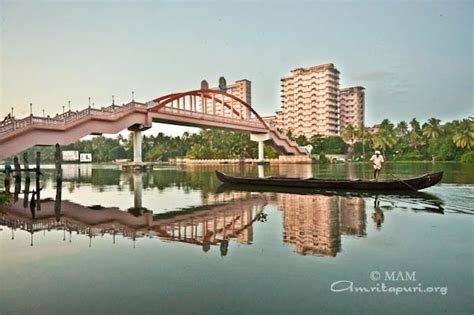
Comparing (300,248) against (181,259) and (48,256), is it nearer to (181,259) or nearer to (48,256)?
(181,259)

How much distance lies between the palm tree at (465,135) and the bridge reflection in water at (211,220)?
2081 inches

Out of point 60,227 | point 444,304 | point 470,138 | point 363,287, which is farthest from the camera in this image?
point 470,138

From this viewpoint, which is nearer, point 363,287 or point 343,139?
point 363,287

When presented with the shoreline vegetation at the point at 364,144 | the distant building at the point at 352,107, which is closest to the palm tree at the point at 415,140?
the shoreline vegetation at the point at 364,144

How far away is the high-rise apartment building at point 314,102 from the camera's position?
10031 centimetres

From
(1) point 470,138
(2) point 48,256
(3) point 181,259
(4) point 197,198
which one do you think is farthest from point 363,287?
(1) point 470,138

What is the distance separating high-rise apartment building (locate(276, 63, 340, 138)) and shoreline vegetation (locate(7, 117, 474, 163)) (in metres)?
19.4

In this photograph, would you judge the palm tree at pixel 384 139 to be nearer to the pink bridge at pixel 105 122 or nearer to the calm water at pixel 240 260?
the pink bridge at pixel 105 122

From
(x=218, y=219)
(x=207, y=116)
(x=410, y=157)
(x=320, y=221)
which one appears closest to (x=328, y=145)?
(x=410, y=157)

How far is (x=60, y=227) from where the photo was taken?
8.72 metres

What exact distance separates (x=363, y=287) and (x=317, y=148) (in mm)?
72576

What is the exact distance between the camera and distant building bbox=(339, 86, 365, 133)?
115625 millimetres

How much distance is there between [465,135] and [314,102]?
50.1 m

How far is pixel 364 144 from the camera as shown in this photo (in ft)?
244
